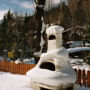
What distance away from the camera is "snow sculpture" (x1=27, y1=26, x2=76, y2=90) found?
4.46 meters

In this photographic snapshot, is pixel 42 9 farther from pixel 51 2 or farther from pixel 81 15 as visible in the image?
pixel 81 15

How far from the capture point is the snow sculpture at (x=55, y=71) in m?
4.46

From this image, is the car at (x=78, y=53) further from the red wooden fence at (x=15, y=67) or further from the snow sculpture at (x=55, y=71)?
the snow sculpture at (x=55, y=71)

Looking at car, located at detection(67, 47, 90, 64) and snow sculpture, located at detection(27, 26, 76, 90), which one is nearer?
snow sculpture, located at detection(27, 26, 76, 90)

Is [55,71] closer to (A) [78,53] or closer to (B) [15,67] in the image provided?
(B) [15,67]

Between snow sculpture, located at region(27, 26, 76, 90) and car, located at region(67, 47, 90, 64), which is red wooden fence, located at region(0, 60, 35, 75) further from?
car, located at region(67, 47, 90, 64)

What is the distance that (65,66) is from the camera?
476 cm

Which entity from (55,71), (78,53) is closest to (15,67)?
(55,71)

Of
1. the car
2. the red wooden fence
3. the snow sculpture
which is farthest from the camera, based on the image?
the car

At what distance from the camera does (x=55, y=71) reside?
4.60 meters

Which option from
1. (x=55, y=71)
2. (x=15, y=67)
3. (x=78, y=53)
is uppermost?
(x=78, y=53)

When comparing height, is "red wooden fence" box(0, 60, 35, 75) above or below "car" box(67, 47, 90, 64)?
below

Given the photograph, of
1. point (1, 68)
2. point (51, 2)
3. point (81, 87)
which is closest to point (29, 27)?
point (51, 2)

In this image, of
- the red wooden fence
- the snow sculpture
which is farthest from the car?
the snow sculpture
